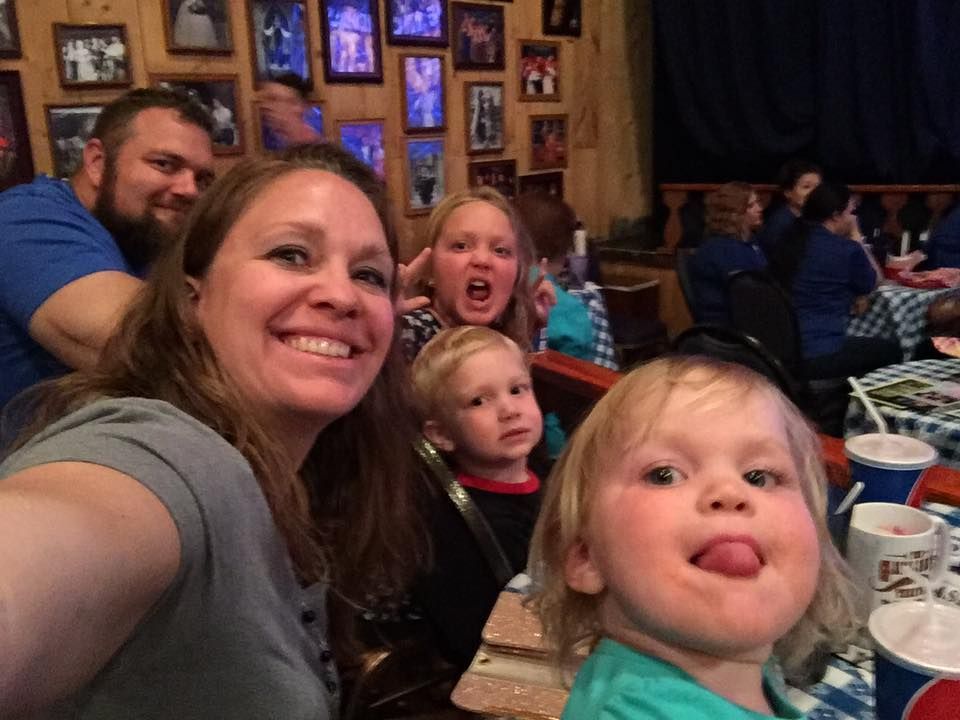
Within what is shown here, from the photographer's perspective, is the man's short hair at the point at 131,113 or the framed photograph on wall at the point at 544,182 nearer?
the man's short hair at the point at 131,113

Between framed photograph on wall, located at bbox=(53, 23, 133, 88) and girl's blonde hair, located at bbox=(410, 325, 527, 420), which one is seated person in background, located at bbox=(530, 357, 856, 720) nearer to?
girl's blonde hair, located at bbox=(410, 325, 527, 420)

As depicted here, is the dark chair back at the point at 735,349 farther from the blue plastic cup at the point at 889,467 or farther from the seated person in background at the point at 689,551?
the seated person in background at the point at 689,551

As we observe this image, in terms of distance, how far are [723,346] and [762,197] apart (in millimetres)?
3961

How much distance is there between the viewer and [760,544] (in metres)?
0.71

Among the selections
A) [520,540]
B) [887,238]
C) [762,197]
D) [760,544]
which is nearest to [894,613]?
[760,544]

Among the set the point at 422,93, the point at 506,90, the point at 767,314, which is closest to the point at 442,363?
the point at 767,314

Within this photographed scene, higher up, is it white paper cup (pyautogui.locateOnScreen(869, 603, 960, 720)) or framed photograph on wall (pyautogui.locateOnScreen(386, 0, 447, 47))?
framed photograph on wall (pyautogui.locateOnScreen(386, 0, 447, 47))

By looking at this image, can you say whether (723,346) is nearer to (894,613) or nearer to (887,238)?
(894,613)

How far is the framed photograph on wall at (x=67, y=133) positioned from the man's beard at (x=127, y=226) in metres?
1.25

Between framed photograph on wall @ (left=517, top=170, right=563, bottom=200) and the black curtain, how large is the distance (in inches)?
41.1

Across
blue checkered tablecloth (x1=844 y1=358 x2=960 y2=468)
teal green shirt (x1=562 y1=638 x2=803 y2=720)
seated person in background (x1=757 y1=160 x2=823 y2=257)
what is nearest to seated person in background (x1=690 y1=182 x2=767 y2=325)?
seated person in background (x1=757 y1=160 x2=823 y2=257)

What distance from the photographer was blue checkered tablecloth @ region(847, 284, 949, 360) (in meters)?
3.66

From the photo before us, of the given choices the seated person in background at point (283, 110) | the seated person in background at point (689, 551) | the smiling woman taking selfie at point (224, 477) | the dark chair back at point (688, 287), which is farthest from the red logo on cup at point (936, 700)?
the seated person in background at point (283, 110)

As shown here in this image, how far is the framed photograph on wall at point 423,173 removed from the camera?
435cm
